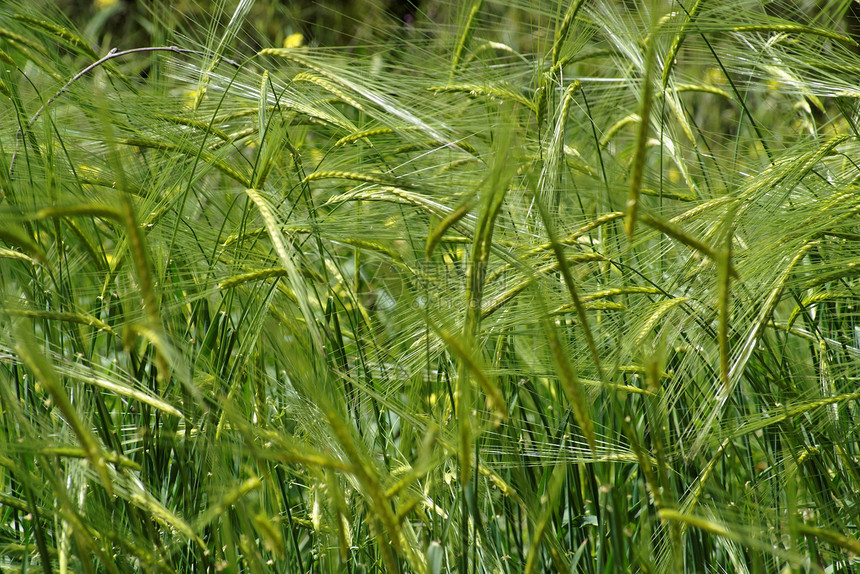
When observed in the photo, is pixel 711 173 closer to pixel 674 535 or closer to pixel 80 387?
pixel 674 535

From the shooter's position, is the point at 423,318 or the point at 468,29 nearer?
the point at 423,318

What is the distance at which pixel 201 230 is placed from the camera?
1366mm

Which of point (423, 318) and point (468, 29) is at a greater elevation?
point (468, 29)

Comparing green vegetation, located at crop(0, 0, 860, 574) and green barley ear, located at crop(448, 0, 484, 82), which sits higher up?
green barley ear, located at crop(448, 0, 484, 82)

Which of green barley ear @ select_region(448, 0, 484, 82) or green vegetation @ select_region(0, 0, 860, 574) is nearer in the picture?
green vegetation @ select_region(0, 0, 860, 574)

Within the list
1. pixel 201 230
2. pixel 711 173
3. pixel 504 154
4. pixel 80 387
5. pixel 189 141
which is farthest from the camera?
pixel 711 173

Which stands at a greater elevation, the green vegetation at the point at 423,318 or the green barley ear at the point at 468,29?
the green barley ear at the point at 468,29

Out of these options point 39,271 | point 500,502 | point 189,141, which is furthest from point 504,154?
point 39,271

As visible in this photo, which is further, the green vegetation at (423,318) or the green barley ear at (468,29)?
the green barley ear at (468,29)

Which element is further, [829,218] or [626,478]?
[626,478]

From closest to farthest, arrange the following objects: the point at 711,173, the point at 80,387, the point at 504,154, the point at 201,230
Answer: the point at 504,154
the point at 80,387
the point at 201,230
the point at 711,173

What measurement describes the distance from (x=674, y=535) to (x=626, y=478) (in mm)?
690

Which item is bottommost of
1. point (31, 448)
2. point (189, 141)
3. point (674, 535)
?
point (674, 535)

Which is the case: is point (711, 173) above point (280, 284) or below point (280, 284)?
above
